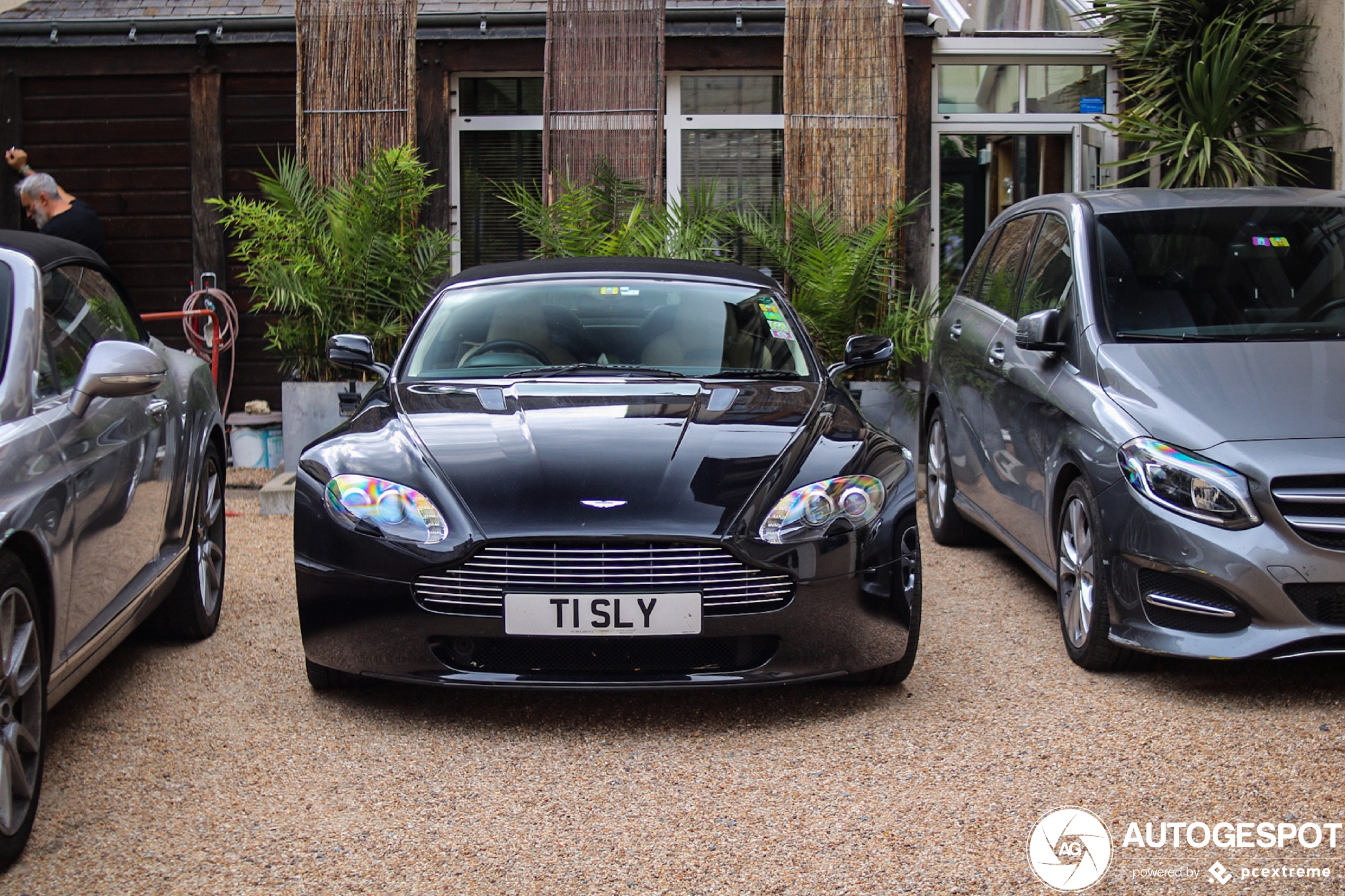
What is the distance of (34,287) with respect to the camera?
3.80 metres

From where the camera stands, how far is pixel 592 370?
16.1 feet

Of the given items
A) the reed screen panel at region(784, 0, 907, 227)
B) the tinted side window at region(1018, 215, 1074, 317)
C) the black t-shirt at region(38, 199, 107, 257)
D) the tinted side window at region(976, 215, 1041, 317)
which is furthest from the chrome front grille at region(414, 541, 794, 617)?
the black t-shirt at region(38, 199, 107, 257)

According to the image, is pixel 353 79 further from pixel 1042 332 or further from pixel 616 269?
pixel 1042 332

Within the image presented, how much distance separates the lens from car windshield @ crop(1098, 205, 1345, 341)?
190 inches

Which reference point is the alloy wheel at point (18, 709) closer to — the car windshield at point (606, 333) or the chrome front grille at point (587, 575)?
the chrome front grille at point (587, 575)

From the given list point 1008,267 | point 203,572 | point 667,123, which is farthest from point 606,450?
point 667,123

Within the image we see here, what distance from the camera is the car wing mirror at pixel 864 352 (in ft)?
17.3

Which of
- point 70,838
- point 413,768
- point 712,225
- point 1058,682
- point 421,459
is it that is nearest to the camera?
point 70,838

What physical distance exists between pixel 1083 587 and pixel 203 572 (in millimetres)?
3135

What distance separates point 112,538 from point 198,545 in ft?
3.79

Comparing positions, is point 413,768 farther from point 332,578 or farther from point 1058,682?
point 1058,682

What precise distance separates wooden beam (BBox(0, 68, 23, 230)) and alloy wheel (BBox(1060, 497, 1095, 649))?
9.16 metres

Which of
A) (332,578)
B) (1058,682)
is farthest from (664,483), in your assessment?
(1058,682)

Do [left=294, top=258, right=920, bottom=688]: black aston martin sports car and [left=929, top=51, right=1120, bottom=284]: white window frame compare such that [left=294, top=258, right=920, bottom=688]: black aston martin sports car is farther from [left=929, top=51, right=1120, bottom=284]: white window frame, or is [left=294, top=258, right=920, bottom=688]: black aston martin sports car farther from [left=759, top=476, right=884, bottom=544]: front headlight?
[left=929, top=51, right=1120, bottom=284]: white window frame
